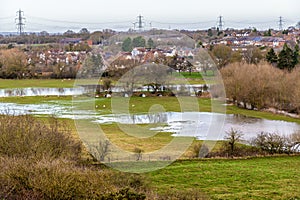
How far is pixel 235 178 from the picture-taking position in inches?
Result: 691

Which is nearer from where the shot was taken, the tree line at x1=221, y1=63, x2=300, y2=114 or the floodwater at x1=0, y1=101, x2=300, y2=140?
the floodwater at x1=0, y1=101, x2=300, y2=140

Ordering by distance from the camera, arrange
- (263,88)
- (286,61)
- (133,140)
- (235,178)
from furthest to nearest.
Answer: (286,61)
(263,88)
(133,140)
(235,178)

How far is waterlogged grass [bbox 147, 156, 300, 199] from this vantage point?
1542cm

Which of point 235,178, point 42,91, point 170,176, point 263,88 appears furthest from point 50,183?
point 42,91

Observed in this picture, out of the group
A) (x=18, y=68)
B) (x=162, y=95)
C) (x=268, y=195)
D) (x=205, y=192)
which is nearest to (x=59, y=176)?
(x=205, y=192)

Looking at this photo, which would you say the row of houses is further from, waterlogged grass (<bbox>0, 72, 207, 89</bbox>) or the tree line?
the tree line

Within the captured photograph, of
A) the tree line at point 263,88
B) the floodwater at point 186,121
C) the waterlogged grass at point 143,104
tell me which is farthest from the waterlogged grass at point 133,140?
the tree line at point 263,88

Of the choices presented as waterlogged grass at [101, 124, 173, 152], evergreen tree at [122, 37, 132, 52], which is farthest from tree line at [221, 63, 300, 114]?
evergreen tree at [122, 37, 132, 52]

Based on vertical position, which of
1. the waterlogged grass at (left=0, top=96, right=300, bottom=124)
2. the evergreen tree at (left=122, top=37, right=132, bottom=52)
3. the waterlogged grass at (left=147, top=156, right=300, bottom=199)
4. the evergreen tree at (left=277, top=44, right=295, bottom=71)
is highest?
the evergreen tree at (left=122, top=37, right=132, bottom=52)

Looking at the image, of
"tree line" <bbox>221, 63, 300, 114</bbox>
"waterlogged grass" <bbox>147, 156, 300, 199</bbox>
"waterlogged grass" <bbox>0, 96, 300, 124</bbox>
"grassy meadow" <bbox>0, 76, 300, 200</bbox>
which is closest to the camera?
"grassy meadow" <bbox>0, 76, 300, 200</bbox>

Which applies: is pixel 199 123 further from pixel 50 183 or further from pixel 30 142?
pixel 50 183

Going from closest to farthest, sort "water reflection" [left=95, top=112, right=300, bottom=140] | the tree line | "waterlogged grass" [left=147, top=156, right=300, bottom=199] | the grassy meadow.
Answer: the grassy meadow
"waterlogged grass" [left=147, top=156, right=300, bottom=199]
"water reflection" [left=95, top=112, right=300, bottom=140]
the tree line

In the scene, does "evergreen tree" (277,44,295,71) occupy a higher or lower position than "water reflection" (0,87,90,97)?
higher

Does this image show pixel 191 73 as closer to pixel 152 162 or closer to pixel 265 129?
pixel 265 129
